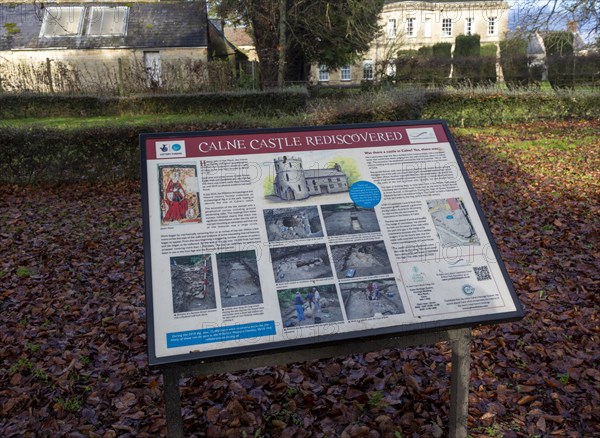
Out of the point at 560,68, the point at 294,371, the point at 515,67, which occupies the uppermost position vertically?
the point at 515,67

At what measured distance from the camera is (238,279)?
2.40 metres

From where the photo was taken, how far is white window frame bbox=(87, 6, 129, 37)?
28.8 metres

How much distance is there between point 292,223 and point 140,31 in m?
29.6

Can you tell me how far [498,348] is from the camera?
403 centimetres

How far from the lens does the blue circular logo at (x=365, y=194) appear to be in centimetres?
269

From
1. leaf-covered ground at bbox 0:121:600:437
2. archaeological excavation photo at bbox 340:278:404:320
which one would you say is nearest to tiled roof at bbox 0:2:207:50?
leaf-covered ground at bbox 0:121:600:437

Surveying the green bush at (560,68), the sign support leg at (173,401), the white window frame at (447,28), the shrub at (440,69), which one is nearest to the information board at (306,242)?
the sign support leg at (173,401)

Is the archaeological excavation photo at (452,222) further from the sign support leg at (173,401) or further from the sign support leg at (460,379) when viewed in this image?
the sign support leg at (173,401)

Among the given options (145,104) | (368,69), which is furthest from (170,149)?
(368,69)

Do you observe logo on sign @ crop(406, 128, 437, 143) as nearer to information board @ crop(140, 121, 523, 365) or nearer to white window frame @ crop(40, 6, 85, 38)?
information board @ crop(140, 121, 523, 365)

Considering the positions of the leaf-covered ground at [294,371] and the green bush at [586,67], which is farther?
the green bush at [586,67]

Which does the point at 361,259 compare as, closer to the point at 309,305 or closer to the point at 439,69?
the point at 309,305

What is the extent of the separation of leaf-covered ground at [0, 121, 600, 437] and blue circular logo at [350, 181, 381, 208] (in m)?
1.36

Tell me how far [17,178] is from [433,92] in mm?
11717
